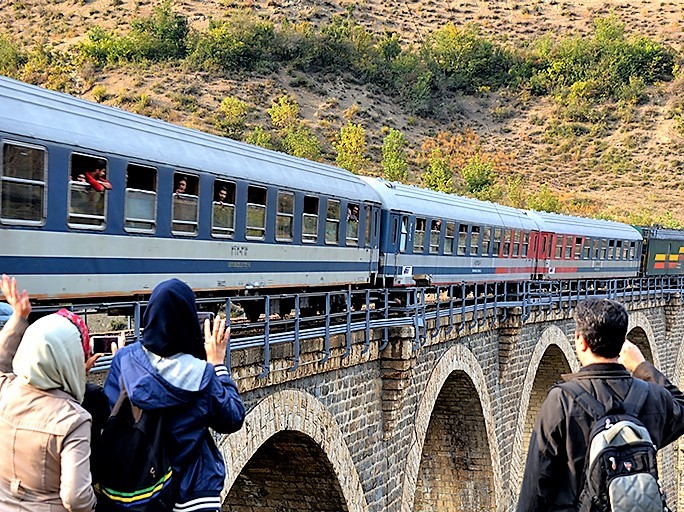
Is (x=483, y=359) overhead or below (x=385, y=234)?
below

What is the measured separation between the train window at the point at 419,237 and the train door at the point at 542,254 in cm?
913

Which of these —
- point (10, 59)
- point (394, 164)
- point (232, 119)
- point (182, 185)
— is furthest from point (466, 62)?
point (182, 185)

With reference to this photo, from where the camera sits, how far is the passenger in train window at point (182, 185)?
11.2 m

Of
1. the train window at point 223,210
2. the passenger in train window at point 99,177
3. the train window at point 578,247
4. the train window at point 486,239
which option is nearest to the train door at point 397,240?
the train window at point 486,239

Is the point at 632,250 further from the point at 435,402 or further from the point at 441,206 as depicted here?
the point at 435,402

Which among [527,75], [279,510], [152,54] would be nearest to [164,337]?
[279,510]

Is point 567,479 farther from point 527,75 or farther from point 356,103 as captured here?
point 527,75

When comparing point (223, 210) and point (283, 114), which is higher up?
point (283, 114)

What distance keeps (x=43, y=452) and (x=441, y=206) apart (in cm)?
1836

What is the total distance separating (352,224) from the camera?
17.0 meters

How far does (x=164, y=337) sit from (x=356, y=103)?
77430mm

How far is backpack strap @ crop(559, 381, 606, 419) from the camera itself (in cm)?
413

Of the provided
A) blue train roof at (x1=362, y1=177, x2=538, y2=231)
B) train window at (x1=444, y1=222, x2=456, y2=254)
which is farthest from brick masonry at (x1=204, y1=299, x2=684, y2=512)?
blue train roof at (x1=362, y1=177, x2=538, y2=231)

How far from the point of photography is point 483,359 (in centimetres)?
2105
